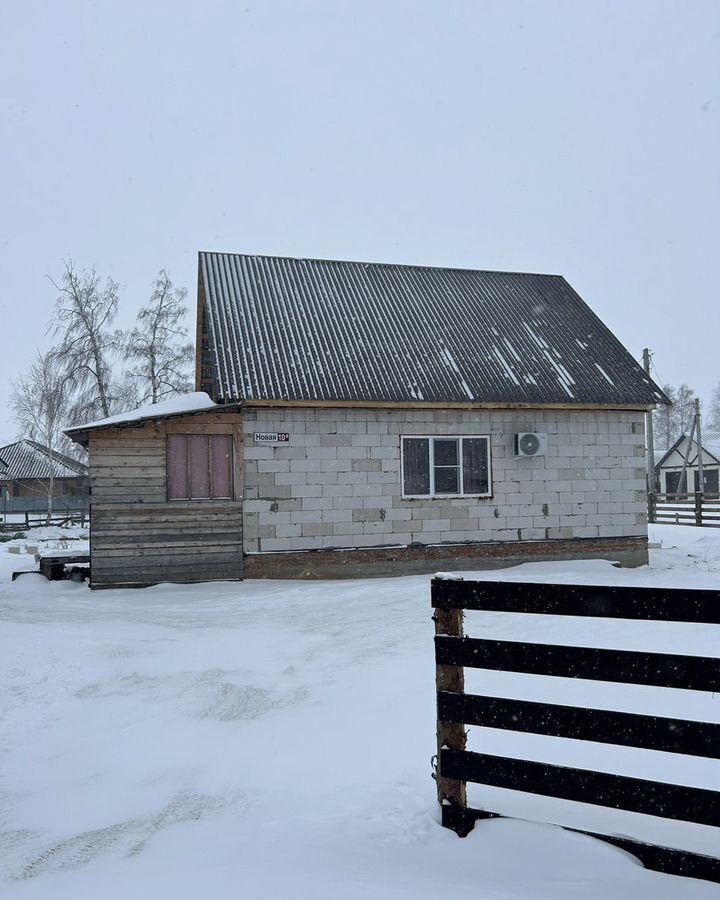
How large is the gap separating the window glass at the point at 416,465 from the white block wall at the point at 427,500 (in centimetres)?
21

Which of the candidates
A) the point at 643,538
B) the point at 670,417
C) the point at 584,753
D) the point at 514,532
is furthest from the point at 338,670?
the point at 670,417

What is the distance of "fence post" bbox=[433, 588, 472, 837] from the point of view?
3430 millimetres

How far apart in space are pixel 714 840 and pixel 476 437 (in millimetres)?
10869

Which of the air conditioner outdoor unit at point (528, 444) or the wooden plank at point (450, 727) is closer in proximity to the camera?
the wooden plank at point (450, 727)

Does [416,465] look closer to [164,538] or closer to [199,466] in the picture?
[199,466]

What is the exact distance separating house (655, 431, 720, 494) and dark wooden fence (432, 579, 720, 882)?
146 feet

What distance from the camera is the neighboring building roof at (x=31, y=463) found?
48.6 metres

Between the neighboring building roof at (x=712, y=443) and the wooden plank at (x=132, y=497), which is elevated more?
the neighboring building roof at (x=712, y=443)

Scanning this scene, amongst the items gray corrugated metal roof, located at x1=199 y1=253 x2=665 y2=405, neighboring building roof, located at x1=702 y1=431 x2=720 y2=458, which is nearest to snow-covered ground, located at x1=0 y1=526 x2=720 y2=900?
gray corrugated metal roof, located at x1=199 y1=253 x2=665 y2=405

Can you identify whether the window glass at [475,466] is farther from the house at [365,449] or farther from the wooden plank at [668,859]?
the wooden plank at [668,859]

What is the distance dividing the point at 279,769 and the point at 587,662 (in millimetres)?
2148

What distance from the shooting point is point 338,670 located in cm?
670

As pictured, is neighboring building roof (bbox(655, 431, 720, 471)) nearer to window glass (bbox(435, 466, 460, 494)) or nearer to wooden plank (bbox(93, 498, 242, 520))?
window glass (bbox(435, 466, 460, 494))

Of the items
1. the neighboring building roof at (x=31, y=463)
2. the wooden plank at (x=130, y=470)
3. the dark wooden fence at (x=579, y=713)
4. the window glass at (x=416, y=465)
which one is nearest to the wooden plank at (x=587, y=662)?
the dark wooden fence at (x=579, y=713)
